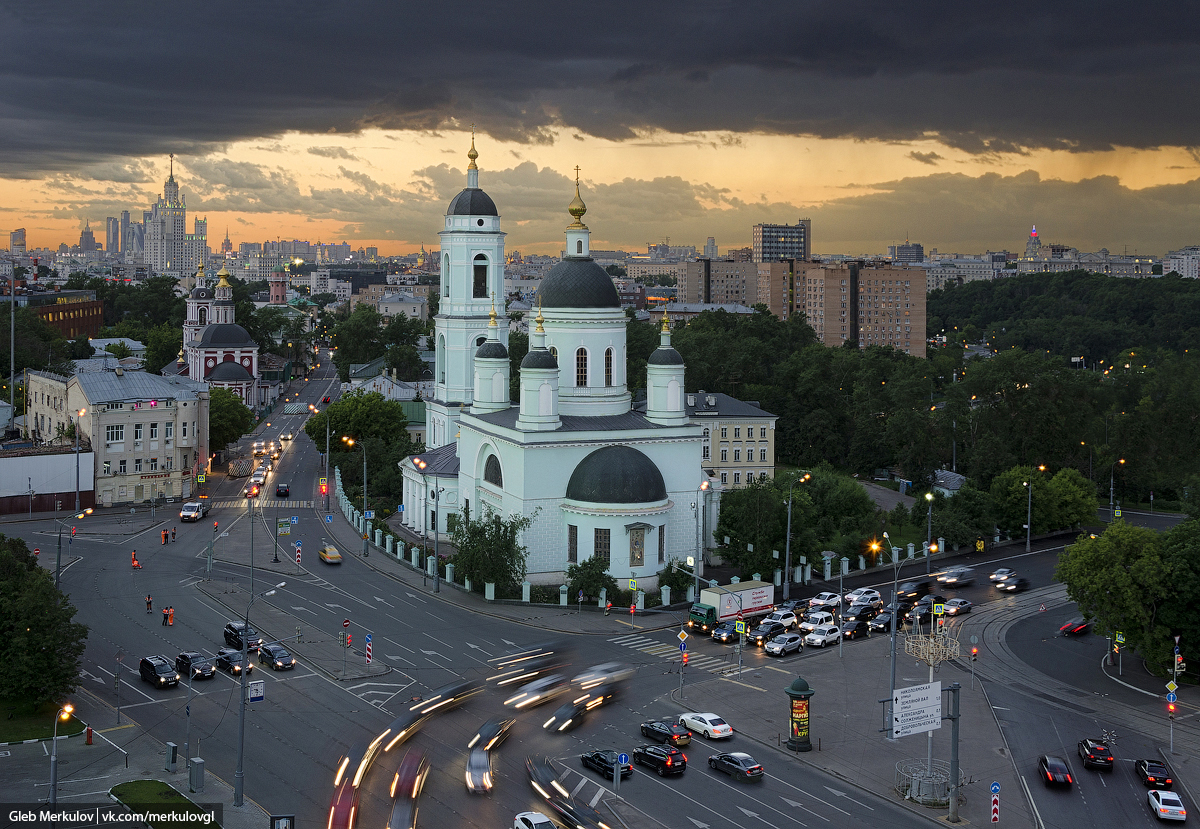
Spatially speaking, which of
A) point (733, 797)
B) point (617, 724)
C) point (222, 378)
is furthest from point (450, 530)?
point (222, 378)

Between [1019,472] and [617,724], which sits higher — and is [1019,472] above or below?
above

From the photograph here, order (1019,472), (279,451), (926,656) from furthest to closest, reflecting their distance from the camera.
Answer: (279,451) < (1019,472) < (926,656)

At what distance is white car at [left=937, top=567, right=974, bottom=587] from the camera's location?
2576 inches

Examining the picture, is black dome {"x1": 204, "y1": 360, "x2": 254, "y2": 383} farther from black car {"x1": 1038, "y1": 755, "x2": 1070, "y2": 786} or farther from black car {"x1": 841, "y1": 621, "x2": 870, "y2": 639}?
black car {"x1": 1038, "y1": 755, "x2": 1070, "y2": 786}

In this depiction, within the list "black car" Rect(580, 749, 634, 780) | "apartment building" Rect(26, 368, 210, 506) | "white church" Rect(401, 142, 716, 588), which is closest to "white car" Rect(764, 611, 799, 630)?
"white church" Rect(401, 142, 716, 588)

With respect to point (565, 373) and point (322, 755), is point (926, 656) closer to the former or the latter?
point (322, 755)

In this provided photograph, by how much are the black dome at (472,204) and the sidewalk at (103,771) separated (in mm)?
45443

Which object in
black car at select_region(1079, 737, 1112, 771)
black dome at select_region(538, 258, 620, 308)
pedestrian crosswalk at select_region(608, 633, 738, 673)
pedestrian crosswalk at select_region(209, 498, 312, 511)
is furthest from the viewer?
pedestrian crosswalk at select_region(209, 498, 312, 511)

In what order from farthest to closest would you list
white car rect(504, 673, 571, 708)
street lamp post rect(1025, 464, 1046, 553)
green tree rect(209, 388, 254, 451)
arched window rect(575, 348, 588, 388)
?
green tree rect(209, 388, 254, 451) → street lamp post rect(1025, 464, 1046, 553) → arched window rect(575, 348, 588, 388) → white car rect(504, 673, 571, 708)

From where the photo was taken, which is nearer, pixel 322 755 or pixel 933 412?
pixel 322 755

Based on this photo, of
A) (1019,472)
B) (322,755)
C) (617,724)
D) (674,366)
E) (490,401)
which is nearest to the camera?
(322,755)

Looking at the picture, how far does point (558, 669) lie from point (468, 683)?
404 centimetres

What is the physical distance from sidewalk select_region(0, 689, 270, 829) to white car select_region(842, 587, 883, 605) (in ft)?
109

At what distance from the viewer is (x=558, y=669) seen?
49312 millimetres
